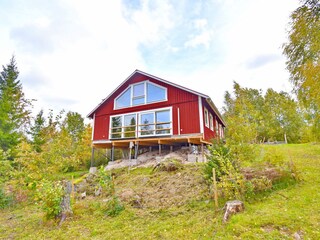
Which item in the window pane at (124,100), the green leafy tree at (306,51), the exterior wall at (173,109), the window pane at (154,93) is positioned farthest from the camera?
the window pane at (124,100)

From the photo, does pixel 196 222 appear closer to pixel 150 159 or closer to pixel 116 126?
pixel 150 159

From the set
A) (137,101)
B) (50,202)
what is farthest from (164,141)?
(50,202)

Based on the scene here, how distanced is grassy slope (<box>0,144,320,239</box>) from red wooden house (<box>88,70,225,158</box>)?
6540mm

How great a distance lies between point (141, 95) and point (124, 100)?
1658 mm

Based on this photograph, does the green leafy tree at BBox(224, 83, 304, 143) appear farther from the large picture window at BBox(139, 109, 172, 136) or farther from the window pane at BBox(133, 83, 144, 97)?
the window pane at BBox(133, 83, 144, 97)

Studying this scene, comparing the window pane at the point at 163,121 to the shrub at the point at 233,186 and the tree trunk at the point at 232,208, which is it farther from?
the tree trunk at the point at 232,208

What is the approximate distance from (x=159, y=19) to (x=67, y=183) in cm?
1081

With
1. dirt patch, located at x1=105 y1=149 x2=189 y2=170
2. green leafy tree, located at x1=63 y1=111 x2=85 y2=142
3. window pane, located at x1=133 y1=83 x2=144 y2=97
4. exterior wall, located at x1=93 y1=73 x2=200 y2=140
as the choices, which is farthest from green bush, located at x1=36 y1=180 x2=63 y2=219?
green leafy tree, located at x1=63 y1=111 x2=85 y2=142

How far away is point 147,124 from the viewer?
1322 cm

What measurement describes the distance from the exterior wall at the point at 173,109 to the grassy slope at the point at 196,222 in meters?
6.64

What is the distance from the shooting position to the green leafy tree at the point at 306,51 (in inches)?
266

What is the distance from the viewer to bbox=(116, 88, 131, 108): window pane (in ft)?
48.4

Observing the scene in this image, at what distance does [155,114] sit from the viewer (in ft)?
43.5

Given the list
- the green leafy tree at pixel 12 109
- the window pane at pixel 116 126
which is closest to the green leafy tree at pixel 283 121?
the window pane at pixel 116 126
